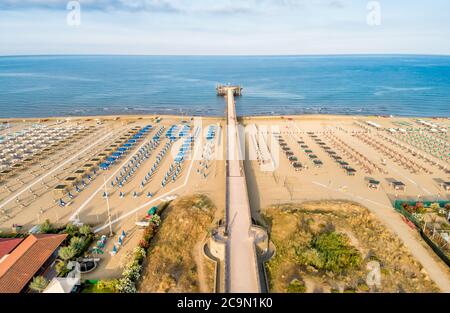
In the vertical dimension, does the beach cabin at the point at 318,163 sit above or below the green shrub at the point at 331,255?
above

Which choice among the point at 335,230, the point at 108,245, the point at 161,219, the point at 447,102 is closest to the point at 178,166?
the point at 161,219

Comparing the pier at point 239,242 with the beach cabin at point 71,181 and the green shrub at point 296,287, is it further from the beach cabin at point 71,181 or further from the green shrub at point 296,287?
the beach cabin at point 71,181

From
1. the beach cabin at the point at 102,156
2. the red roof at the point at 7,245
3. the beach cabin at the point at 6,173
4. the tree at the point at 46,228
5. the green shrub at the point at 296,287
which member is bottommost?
the green shrub at the point at 296,287

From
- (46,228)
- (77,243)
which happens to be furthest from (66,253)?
(46,228)

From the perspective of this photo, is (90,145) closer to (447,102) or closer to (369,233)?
(369,233)

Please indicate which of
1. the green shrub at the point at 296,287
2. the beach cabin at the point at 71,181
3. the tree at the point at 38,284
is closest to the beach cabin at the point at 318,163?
the green shrub at the point at 296,287

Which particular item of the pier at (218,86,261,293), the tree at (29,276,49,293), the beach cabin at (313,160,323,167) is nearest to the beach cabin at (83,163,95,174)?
the pier at (218,86,261,293)
